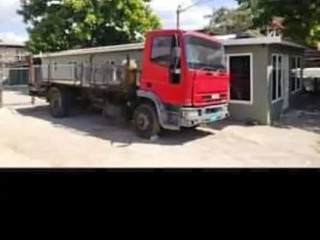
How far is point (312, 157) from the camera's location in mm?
1821

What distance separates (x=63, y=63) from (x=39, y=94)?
29 centimetres

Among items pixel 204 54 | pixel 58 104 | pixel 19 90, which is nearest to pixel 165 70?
pixel 204 54

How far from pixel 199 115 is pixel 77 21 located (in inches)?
40.1

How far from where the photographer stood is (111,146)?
6.08 feet

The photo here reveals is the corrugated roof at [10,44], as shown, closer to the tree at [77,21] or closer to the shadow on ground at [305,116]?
the tree at [77,21]

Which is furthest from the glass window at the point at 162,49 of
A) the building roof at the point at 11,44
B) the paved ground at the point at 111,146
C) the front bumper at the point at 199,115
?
the building roof at the point at 11,44

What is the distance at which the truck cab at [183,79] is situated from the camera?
221 cm

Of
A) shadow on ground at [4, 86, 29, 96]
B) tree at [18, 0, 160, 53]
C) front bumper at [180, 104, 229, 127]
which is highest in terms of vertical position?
tree at [18, 0, 160, 53]

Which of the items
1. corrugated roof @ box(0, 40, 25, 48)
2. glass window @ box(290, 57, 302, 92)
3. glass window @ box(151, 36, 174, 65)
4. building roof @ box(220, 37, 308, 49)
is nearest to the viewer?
corrugated roof @ box(0, 40, 25, 48)

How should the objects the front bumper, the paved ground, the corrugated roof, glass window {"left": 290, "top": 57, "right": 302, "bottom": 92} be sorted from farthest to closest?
glass window {"left": 290, "top": 57, "right": 302, "bottom": 92} → the front bumper → the paved ground → the corrugated roof

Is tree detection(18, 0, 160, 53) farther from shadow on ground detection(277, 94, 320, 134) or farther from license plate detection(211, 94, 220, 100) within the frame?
shadow on ground detection(277, 94, 320, 134)

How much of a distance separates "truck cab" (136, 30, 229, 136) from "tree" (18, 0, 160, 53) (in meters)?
0.50

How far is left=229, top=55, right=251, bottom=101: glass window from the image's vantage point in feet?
9.32

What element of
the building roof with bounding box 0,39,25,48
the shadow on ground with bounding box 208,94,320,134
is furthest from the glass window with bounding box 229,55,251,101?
Result: the building roof with bounding box 0,39,25,48
